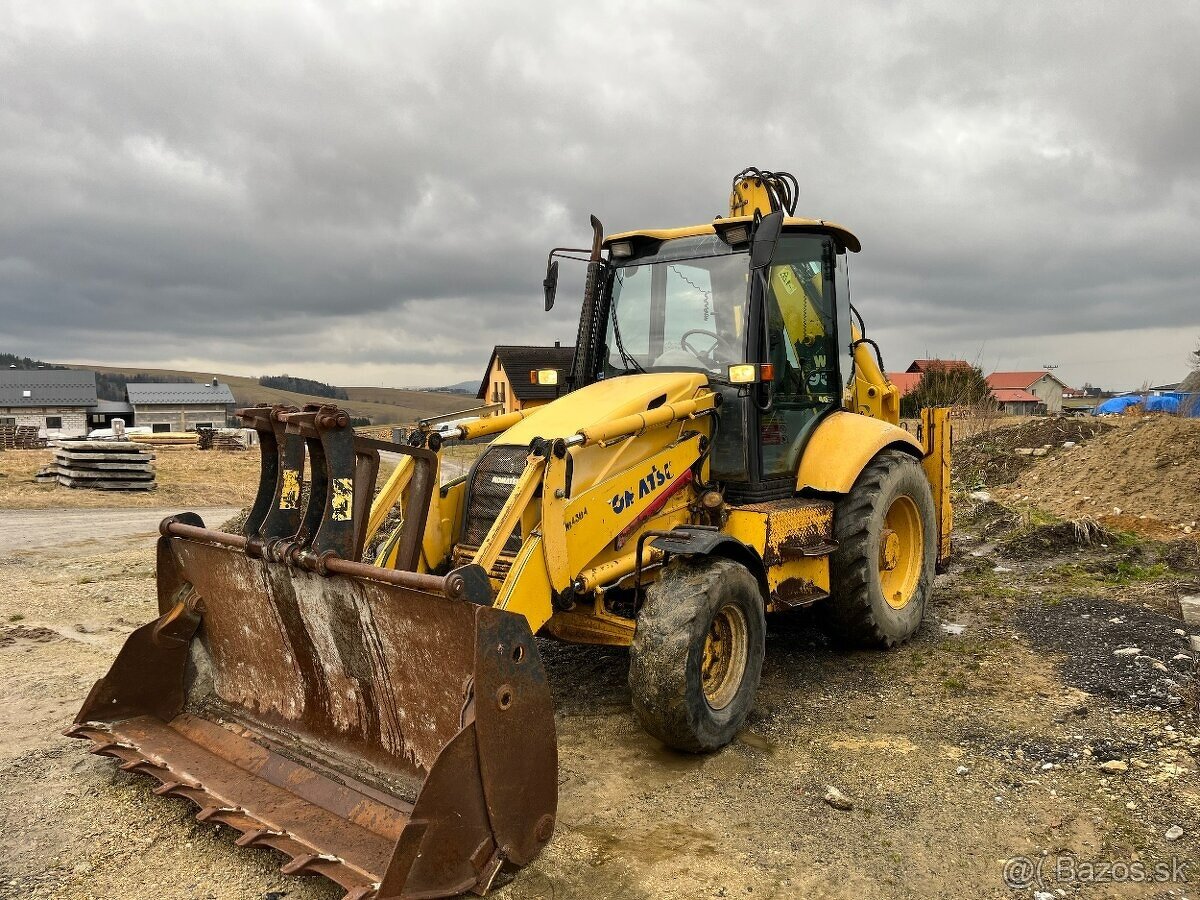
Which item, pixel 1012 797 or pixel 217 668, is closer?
pixel 1012 797

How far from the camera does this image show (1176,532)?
10.7 metres

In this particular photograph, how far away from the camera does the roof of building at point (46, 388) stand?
157 ft

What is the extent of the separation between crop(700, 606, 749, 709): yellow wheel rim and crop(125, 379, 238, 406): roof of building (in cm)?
5643

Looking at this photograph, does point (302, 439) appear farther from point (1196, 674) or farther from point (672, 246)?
point (1196, 674)

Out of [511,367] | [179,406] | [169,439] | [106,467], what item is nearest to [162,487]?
[106,467]

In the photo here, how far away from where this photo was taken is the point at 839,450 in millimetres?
6070

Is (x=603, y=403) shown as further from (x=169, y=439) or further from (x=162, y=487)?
(x=169, y=439)

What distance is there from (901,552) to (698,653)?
3.25 m

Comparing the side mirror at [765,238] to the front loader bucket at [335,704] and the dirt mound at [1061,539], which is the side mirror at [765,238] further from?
the dirt mound at [1061,539]

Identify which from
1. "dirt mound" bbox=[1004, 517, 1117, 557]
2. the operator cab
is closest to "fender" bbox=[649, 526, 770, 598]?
the operator cab

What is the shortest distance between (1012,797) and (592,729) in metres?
2.20

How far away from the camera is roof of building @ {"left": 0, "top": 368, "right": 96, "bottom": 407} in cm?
4784

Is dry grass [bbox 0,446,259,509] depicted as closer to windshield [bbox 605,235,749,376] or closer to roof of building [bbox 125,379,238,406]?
windshield [bbox 605,235,749,376]

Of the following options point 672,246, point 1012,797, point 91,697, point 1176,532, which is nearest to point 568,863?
point 1012,797
